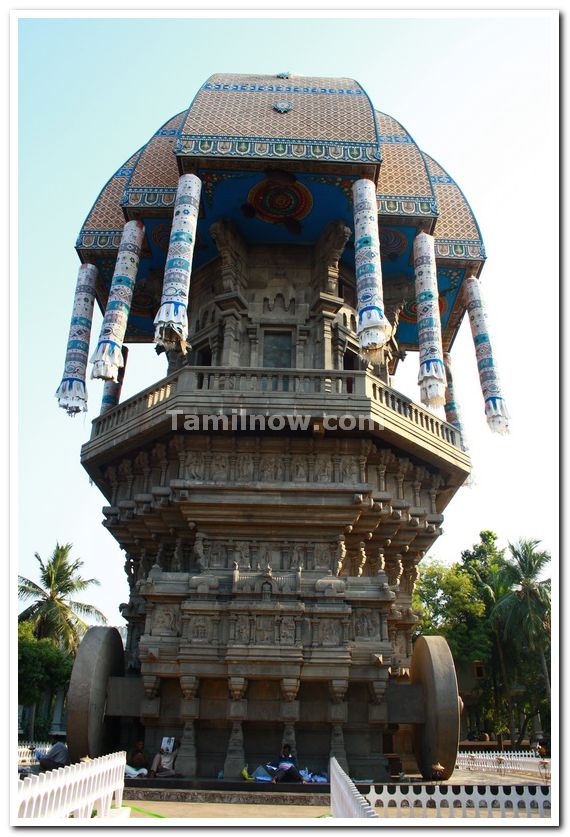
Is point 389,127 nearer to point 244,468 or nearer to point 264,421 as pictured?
point 264,421

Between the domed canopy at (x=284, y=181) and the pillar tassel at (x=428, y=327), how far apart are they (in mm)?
814

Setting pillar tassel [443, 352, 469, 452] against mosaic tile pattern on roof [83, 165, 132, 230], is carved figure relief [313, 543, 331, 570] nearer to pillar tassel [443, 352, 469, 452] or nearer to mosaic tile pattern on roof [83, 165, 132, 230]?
pillar tassel [443, 352, 469, 452]

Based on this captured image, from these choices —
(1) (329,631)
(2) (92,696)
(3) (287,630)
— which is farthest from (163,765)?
(1) (329,631)

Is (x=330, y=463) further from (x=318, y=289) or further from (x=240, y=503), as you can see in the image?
(x=318, y=289)

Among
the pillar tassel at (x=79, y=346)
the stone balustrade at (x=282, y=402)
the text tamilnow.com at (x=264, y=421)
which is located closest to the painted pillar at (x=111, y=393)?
the pillar tassel at (x=79, y=346)

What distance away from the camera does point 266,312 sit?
18.2 metres

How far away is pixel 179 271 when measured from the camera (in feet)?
50.6

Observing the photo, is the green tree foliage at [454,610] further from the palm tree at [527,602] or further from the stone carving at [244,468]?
the stone carving at [244,468]

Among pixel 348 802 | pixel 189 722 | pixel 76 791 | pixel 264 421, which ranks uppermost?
pixel 264 421

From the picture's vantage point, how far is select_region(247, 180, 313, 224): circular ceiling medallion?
56.0 feet

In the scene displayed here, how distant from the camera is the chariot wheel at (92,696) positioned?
12766mm

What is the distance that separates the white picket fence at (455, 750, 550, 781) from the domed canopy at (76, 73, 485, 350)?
A: 13.0 m

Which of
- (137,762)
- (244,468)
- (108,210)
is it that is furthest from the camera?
(108,210)

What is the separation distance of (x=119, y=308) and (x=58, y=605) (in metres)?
29.8
